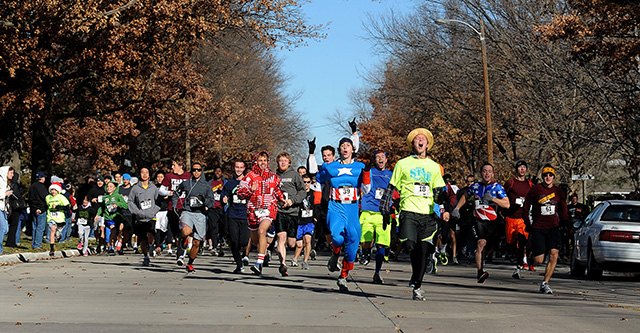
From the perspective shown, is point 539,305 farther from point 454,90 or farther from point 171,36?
point 454,90

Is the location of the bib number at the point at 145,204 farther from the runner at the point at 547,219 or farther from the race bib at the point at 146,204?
the runner at the point at 547,219

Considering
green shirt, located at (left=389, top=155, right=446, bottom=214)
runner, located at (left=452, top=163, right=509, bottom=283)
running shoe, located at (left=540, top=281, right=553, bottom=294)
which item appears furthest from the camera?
runner, located at (left=452, top=163, right=509, bottom=283)

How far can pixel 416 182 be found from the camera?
38.4 feet

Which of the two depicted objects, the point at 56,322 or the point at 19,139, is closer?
the point at 56,322

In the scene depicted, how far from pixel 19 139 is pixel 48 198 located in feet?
24.5

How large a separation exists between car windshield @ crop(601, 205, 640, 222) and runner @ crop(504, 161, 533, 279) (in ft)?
4.95

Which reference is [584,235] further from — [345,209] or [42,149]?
[42,149]

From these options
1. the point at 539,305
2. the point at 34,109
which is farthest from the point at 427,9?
the point at 539,305

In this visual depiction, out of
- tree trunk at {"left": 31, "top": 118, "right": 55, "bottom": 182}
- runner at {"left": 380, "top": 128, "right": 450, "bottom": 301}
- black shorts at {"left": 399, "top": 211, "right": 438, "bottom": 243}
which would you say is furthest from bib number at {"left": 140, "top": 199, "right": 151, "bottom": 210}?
tree trunk at {"left": 31, "top": 118, "right": 55, "bottom": 182}

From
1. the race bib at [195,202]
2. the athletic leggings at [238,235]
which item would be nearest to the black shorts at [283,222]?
the athletic leggings at [238,235]

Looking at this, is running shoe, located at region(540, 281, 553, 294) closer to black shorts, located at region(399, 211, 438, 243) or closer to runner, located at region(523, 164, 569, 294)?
runner, located at region(523, 164, 569, 294)

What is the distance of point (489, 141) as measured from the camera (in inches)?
1276

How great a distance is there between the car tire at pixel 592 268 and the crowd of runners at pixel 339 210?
1.11 meters

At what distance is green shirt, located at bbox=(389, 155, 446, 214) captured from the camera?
460 inches
